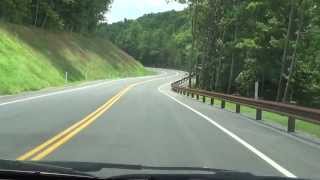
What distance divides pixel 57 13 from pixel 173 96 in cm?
6481

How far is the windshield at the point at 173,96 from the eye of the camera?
13148mm

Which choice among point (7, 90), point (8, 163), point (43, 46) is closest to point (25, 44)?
point (43, 46)

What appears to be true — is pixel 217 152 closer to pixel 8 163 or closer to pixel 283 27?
pixel 8 163

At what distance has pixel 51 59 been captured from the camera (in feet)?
274

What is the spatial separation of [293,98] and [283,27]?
7.65 meters

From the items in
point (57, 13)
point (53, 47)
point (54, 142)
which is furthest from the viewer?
point (57, 13)

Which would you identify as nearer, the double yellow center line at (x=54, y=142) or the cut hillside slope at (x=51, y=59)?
the double yellow center line at (x=54, y=142)

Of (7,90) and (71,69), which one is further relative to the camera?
(71,69)

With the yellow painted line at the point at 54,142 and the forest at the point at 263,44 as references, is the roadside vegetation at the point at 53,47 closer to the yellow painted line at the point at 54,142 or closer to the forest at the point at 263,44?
the forest at the point at 263,44

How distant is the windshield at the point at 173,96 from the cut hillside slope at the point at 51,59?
0.23 metres

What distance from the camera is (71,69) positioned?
8719 centimetres

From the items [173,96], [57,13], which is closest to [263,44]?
[173,96]

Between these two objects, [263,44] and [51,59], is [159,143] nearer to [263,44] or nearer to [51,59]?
[263,44]

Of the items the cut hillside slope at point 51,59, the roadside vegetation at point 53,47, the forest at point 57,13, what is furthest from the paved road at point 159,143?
the forest at point 57,13
